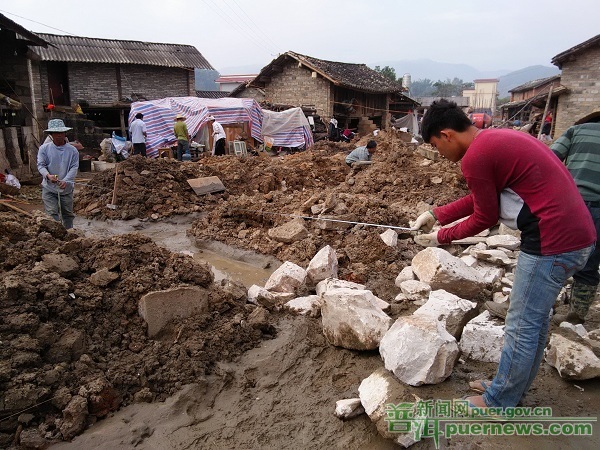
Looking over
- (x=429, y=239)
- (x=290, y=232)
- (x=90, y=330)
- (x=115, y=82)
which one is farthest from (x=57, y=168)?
(x=115, y=82)

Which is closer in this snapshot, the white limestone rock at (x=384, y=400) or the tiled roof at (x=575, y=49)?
the white limestone rock at (x=384, y=400)

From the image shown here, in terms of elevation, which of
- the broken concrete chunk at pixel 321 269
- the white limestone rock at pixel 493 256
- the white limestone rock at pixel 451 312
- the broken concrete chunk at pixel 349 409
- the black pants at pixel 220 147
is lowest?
the broken concrete chunk at pixel 349 409

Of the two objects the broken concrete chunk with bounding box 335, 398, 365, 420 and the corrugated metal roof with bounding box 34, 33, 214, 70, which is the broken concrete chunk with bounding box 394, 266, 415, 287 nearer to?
the broken concrete chunk with bounding box 335, 398, 365, 420

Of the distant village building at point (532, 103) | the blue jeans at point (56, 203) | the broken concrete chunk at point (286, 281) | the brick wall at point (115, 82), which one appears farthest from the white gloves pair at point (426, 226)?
the distant village building at point (532, 103)

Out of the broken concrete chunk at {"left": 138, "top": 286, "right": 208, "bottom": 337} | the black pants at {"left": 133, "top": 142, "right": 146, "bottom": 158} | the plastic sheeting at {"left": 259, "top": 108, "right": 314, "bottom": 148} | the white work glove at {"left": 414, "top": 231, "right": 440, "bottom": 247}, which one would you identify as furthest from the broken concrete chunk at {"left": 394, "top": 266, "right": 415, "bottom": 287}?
the plastic sheeting at {"left": 259, "top": 108, "right": 314, "bottom": 148}

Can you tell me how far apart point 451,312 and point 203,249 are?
16.0 ft

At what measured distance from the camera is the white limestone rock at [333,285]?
427cm

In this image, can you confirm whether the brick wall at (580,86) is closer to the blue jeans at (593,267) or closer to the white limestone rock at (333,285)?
the blue jeans at (593,267)

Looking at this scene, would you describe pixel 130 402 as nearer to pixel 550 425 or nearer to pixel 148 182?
pixel 550 425

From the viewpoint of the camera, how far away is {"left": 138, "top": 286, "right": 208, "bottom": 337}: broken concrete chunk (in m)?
3.71

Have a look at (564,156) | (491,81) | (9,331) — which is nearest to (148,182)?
(9,331)

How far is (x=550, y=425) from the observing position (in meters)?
2.70

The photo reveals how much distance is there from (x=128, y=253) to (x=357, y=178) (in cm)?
710

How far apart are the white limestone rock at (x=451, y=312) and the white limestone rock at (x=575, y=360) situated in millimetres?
636
